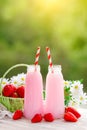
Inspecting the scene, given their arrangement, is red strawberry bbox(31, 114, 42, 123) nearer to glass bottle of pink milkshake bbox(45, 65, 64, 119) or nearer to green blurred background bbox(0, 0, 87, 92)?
glass bottle of pink milkshake bbox(45, 65, 64, 119)

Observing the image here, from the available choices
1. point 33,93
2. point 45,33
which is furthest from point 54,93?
point 45,33

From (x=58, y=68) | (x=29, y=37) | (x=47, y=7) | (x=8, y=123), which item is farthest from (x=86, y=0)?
(x=8, y=123)

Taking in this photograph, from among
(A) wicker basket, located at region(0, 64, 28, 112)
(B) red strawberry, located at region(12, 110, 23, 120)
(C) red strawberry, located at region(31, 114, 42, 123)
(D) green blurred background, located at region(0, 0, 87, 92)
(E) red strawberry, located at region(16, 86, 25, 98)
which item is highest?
(D) green blurred background, located at region(0, 0, 87, 92)

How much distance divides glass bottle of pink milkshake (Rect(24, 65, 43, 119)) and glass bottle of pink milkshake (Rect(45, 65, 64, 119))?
0.11ft

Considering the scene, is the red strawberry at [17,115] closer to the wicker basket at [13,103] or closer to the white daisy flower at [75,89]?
the wicker basket at [13,103]

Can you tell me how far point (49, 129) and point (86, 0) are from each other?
1456 mm

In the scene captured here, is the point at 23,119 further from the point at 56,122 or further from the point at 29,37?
the point at 29,37

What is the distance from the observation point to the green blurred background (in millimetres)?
2760

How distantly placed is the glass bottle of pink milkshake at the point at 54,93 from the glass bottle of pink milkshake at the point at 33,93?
0.11ft

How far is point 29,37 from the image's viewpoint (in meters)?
2.78

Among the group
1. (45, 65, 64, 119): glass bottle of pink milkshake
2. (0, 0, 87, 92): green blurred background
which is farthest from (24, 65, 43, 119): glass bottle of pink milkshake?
(0, 0, 87, 92): green blurred background

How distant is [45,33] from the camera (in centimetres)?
280

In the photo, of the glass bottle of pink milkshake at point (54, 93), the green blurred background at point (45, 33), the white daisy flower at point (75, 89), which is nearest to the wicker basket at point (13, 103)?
the glass bottle of pink milkshake at point (54, 93)

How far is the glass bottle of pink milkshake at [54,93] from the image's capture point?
5.66ft
